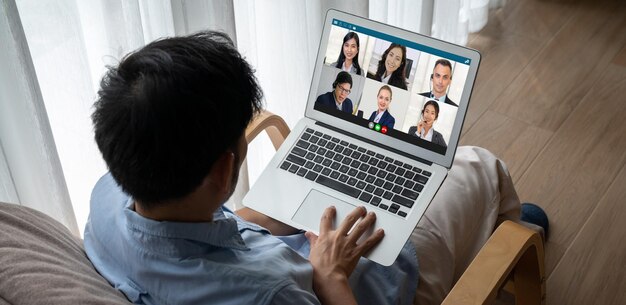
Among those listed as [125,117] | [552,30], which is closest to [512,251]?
[125,117]

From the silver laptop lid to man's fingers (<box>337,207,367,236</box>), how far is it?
7.5 inches

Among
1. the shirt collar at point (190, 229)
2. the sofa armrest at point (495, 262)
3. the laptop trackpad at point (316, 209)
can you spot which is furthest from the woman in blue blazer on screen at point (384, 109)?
the shirt collar at point (190, 229)

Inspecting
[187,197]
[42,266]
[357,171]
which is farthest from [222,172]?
[357,171]

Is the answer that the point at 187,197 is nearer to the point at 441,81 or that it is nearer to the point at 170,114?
the point at 170,114

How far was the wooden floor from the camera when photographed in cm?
197

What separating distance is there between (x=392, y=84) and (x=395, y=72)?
26mm

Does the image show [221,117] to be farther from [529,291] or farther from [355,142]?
[529,291]

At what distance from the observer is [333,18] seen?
4.89 feet

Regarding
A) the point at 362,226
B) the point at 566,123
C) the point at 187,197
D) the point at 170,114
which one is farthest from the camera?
the point at 566,123

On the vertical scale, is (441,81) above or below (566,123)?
above

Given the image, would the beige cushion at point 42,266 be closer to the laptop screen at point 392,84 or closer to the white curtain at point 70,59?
the white curtain at point 70,59

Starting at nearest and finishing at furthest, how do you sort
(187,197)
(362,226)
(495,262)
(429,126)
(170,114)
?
1. (170,114)
2. (187,197)
3. (495,262)
4. (362,226)
5. (429,126)

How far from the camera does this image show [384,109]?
150cm

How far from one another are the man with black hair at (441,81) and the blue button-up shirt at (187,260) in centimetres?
45
